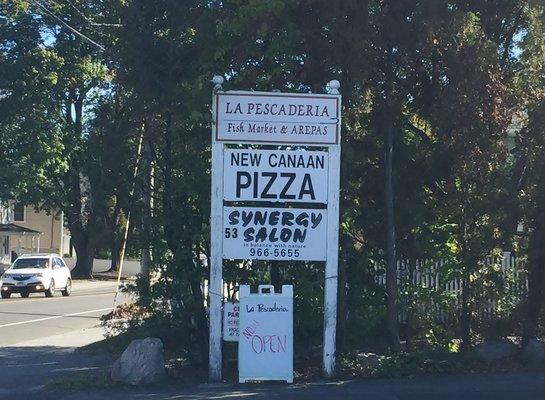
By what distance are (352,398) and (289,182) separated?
292 cm

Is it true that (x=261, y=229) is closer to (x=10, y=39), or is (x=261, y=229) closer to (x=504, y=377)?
(x=504, y=377)

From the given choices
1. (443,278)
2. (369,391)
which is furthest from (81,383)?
(443,278)

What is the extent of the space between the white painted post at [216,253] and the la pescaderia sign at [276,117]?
0.55 ft

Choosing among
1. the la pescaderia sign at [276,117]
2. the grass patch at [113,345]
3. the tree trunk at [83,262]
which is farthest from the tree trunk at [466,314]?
the tree trunk at [83,262]

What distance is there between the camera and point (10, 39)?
1784 inches

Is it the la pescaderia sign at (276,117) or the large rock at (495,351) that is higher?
the la pescaderia sign at (276,117)

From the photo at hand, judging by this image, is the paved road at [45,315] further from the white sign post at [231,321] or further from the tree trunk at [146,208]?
the white sign post at [231,321]

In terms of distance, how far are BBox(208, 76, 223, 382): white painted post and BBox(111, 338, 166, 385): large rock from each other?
0.71 meters

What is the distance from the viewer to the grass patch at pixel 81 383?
10.9 metres

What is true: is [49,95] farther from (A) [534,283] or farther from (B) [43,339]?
(A) [534,283]

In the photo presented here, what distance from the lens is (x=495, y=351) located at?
39.6 feet

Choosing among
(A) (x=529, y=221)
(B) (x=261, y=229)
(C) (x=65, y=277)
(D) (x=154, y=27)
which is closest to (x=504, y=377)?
(A) (x=529, y=221)

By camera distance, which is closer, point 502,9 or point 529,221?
point 529,221

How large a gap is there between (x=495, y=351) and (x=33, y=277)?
2603 cm
